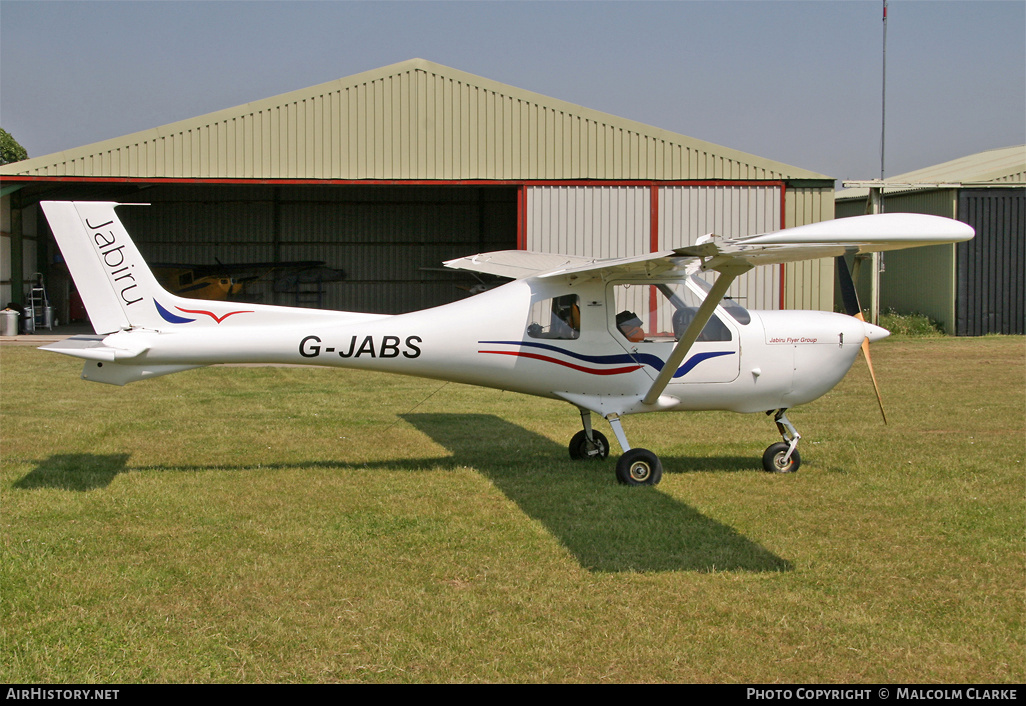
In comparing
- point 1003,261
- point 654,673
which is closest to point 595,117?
point 1003,261

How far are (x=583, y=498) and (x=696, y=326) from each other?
1800 millimetres

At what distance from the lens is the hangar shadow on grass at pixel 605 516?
6.26 m

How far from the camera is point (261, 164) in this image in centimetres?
2397

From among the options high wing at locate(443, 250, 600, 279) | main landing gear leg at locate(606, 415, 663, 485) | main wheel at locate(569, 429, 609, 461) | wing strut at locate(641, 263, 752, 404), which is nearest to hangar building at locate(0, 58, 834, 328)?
high wing at locate(443, 250, 600, 279)

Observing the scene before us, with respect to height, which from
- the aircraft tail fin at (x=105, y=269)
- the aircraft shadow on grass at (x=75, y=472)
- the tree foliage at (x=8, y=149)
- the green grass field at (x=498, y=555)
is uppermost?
the tree foliage at (x=8, y=149)

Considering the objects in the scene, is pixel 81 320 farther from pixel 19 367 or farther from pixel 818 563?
pixel 818 563

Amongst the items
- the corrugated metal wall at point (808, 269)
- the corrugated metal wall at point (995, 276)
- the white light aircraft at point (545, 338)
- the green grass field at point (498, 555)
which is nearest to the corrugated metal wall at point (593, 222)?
the corrugated metal wall at point (808, 269)

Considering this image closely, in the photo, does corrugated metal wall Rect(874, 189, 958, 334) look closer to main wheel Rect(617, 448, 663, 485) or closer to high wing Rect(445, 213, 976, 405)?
high wing Rect(445, 213, 976, 405)

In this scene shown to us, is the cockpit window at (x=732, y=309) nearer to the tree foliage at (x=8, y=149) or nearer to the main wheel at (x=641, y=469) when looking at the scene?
the main wheel at (x=641, y=469)

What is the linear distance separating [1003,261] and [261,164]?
70.6 feet

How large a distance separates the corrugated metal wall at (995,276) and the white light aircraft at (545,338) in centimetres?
2026

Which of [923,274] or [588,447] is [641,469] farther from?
[923,274]

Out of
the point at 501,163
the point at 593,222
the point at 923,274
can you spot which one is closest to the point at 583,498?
the point at 593,222

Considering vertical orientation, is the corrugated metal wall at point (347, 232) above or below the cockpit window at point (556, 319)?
above
